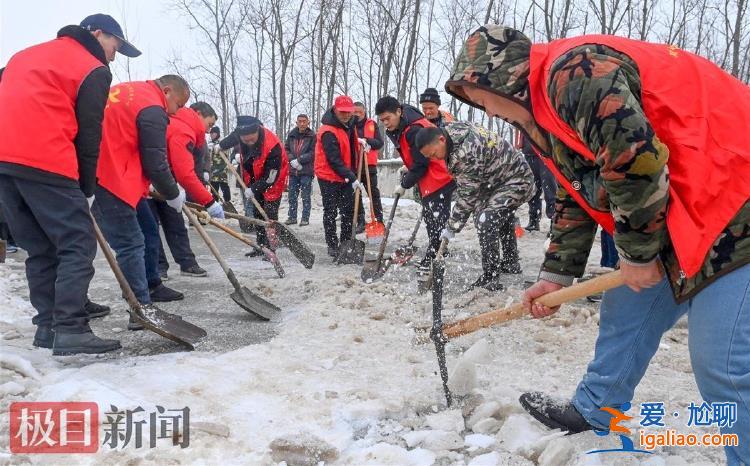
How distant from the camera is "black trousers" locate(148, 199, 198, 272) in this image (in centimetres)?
532

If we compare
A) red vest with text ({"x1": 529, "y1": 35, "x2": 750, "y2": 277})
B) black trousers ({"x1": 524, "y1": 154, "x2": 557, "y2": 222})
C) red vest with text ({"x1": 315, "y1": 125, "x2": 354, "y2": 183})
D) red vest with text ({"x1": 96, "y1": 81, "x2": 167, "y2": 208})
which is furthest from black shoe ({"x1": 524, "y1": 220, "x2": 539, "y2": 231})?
red vest with text ({"x1": 529, "y1": 35, "x2": 750, "y2": 277})

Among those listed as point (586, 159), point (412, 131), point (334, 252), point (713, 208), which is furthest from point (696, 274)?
point (334, 252)

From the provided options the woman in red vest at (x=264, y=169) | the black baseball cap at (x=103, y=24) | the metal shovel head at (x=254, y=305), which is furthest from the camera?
the woman in red vest at (x=264, y=169)

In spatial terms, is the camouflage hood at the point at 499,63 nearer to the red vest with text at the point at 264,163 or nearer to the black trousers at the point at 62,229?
the black trousers at the point at 62,229

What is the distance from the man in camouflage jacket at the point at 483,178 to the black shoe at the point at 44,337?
9.28 feet

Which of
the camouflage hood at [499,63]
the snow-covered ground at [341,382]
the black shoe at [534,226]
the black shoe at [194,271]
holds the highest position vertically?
the camouflage hood at [499,63]

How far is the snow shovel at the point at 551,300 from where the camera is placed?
5.68 feet

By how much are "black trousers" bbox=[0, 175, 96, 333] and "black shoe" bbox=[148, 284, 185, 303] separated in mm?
1500

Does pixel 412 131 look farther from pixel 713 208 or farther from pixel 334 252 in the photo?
pixel 713 208

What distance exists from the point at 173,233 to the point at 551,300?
4360 millimetres

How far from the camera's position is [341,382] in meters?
2.64

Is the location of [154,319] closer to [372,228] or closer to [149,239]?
[149,239]

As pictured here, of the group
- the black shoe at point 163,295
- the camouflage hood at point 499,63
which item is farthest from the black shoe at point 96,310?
the camouflage hood at point 499,63

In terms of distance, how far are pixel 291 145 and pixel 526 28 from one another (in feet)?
38.5
